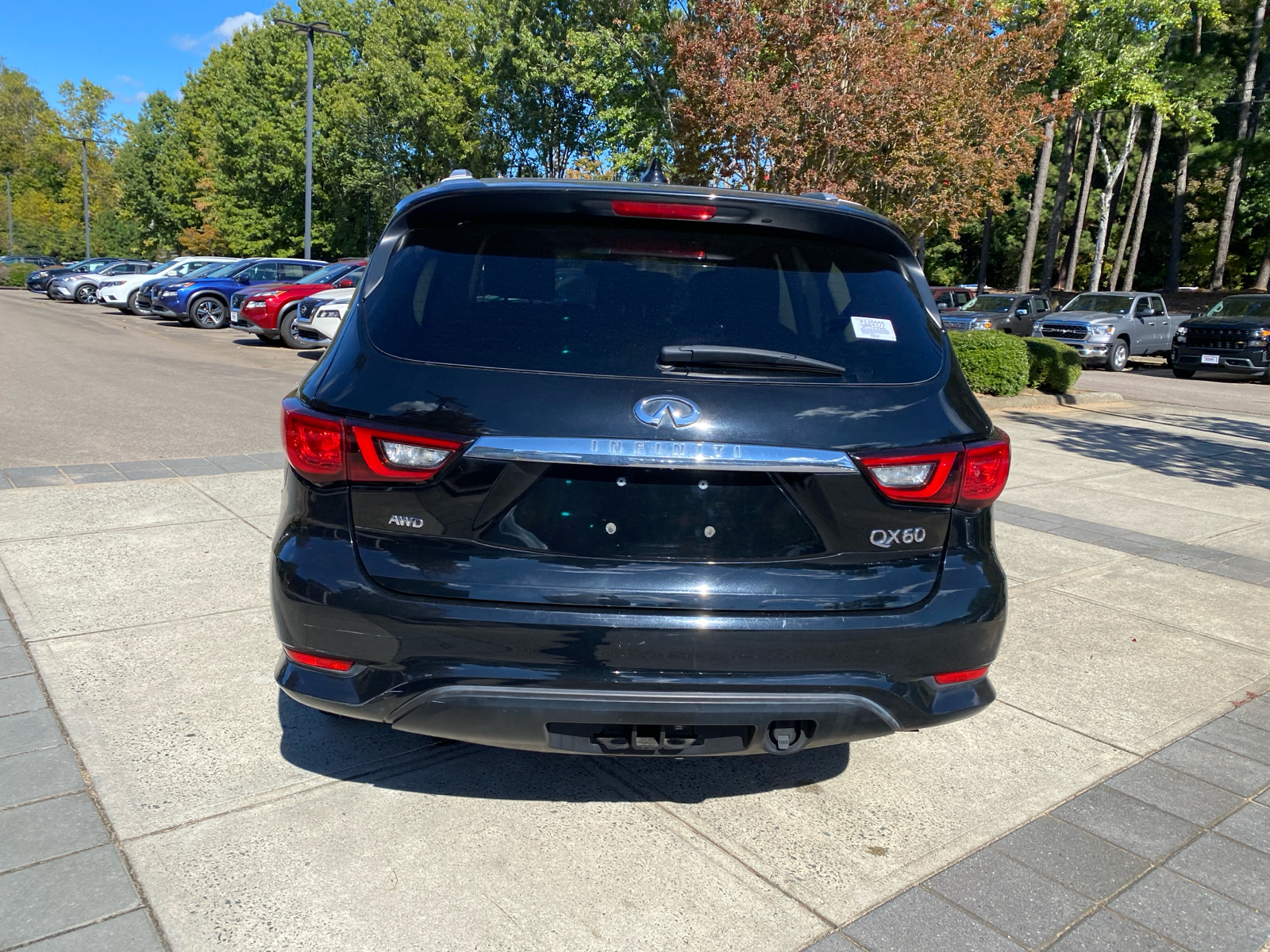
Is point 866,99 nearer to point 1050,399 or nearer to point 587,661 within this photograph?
point 1050,399

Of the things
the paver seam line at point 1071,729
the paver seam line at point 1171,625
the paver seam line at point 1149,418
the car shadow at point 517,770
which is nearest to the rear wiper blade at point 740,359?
the car shadow at point 517,770

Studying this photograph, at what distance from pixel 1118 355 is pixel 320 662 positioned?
24.5 m

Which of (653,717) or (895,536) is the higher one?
(895,536)

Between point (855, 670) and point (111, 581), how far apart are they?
391cm

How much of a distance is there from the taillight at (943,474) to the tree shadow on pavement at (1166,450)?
25.4 feet

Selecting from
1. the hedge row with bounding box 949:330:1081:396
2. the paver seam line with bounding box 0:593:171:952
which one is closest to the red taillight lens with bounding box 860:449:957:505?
the paver seam line with bounding box 0:593:171:952

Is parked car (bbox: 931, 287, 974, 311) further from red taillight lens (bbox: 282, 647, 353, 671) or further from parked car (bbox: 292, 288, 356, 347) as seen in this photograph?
red taillight lens (bbox: 282, 647, 353, 671)

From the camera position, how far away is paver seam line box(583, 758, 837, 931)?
262cm

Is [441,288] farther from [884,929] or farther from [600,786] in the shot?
[884,929]

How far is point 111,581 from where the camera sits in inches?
190

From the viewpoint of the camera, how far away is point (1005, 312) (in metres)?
23.9

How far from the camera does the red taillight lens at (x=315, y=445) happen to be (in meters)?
2.50

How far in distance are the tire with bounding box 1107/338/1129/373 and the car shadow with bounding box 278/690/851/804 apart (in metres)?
22.7

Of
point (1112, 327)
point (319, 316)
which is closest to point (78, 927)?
point (319, 316)
